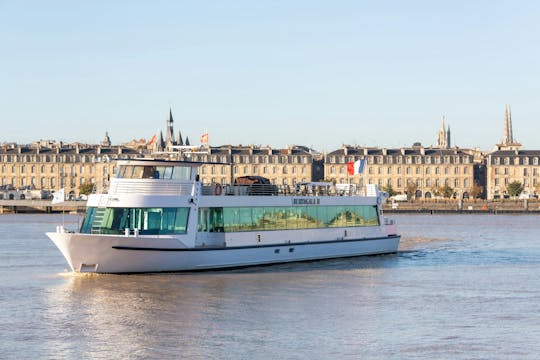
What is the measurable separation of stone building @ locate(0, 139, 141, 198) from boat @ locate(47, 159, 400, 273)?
404 ft

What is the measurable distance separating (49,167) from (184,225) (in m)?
133

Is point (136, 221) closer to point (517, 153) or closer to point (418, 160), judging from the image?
point (418, 160)

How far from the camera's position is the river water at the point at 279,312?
23203 mm

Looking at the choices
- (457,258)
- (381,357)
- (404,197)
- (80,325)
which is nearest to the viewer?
(381,357)

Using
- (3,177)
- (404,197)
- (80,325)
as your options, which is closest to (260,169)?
(404,197)

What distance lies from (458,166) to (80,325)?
143m

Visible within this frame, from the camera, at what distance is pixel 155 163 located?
122ft

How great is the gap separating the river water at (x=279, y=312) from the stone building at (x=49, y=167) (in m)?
123

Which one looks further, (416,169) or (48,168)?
(48,168)

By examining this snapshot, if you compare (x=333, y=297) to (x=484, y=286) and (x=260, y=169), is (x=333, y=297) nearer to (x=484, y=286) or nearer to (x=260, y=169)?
(x=484, y=286)

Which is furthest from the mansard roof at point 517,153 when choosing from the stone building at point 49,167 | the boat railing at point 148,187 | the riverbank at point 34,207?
the boat railing at point 148,187

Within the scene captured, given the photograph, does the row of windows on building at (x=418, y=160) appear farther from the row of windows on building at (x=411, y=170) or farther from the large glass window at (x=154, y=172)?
the large glass window at (x=154, y=172)

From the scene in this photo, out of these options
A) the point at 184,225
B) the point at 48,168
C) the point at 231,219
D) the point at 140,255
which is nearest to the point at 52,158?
the point at 48,168

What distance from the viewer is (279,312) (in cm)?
2855
